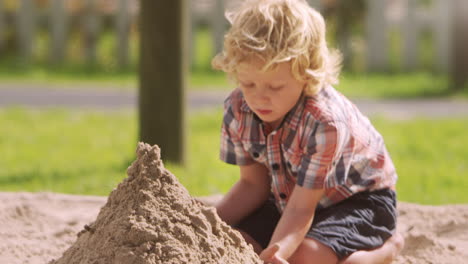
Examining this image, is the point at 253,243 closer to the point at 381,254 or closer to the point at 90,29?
the point at 381,254

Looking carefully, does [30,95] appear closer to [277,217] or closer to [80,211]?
[80,211]

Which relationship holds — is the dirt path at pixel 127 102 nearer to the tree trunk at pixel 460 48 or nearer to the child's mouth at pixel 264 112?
the tree trunk at pixel 460 48

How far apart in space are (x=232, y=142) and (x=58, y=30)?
7.19 metres

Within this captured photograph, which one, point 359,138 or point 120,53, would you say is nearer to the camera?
point 359,138

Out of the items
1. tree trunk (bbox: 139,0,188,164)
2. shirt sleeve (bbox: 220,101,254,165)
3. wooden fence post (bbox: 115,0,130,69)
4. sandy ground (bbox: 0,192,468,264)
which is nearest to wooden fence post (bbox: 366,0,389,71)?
wooden fence post (bbox: 115,0,130,69)

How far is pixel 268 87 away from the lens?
101 inches

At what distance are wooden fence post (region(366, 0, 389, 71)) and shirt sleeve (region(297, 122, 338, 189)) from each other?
271 inches

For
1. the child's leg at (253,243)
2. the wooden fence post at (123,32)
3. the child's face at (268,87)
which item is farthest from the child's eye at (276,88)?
the wooden fence post at (123,32)

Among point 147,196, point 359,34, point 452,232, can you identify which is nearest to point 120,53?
point 359,34

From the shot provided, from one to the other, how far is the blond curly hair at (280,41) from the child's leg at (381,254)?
0.60 metres

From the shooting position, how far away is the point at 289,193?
112 inches

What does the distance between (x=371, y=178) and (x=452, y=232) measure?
75 centimetres

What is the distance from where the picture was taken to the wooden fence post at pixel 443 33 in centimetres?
905

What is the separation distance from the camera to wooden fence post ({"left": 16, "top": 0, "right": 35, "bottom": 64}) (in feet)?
31.4
